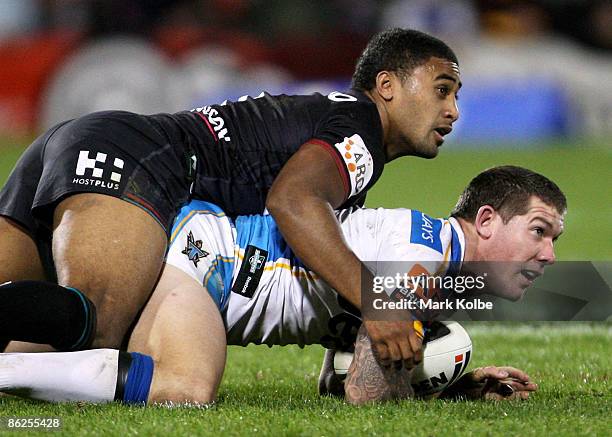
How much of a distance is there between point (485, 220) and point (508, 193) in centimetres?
14

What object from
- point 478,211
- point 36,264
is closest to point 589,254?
point 478,211

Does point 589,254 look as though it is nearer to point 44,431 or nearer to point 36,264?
point 36,264

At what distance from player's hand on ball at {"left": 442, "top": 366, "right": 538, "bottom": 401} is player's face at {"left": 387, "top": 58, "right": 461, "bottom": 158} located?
1.06 m

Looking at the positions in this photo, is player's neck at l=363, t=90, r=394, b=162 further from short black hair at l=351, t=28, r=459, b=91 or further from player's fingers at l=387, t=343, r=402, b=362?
player's fingers at l=387, t=343, r=402, b=362

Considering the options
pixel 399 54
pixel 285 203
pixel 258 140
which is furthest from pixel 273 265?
pixel 399 54

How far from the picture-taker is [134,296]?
415 cm

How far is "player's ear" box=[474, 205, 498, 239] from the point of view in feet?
14.6

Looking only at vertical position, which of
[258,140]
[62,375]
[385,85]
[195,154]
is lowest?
[62,375]

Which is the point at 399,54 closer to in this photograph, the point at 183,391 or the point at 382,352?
the point at 382,352

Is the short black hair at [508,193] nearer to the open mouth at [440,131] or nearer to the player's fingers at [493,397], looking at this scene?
the open mouth at [440,131]

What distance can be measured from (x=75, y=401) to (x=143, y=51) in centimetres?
1282

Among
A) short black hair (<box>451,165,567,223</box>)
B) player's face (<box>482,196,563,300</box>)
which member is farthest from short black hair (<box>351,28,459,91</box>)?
player's face (<box>482,196,563,300</box>)

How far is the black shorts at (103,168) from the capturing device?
170 inches

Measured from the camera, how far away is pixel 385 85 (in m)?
4.94
